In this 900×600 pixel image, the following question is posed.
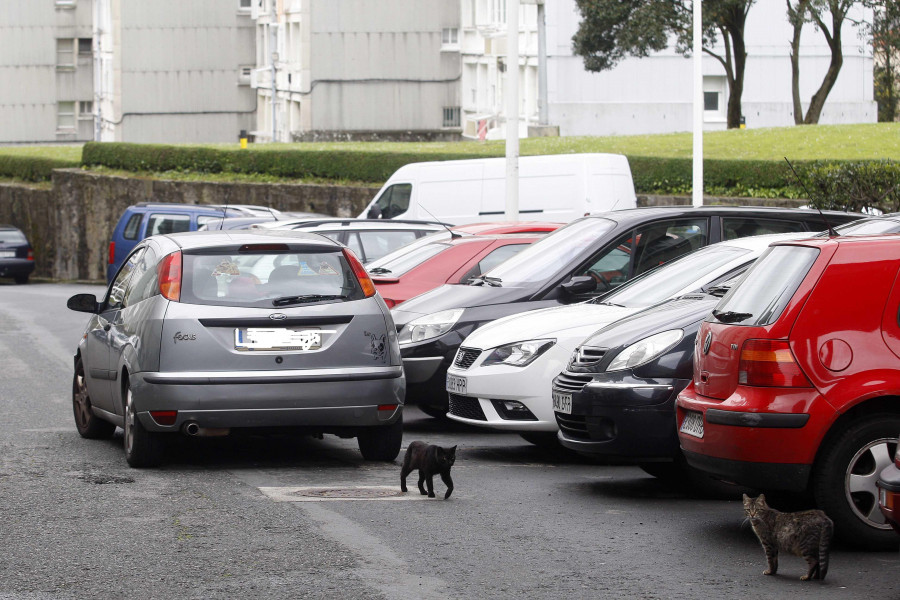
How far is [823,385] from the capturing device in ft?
21.4

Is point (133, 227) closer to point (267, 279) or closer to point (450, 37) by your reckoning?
point (267, 279)

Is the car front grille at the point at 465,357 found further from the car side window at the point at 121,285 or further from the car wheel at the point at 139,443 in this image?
the car side window at the point at 121,285

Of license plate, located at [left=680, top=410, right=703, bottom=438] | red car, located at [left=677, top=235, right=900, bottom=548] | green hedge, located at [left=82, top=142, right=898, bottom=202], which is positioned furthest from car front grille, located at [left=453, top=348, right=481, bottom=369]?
green hedge, located at [left=82, top=142, right=898, bottom=202]

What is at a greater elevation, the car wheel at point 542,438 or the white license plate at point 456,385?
the white license plate at point 456,385

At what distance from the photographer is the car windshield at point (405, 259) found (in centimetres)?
1315

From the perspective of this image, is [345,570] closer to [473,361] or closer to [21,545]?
[21,545]

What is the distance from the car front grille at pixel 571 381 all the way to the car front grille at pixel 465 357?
1349 millimetres

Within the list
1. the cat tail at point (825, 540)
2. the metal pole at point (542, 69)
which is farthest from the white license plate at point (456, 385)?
the metal pole at point (542, 69)

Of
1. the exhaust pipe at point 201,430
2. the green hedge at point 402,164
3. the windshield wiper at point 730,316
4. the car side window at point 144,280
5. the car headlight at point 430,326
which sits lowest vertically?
the exhaust pipe at point 201,430

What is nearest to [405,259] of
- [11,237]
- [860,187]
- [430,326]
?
[430,326]

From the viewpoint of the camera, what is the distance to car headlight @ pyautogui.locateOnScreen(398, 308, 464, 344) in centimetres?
1091

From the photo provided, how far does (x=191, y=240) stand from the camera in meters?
9.45

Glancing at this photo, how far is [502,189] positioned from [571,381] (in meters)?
16.5

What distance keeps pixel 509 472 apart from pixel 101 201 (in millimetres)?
35397
